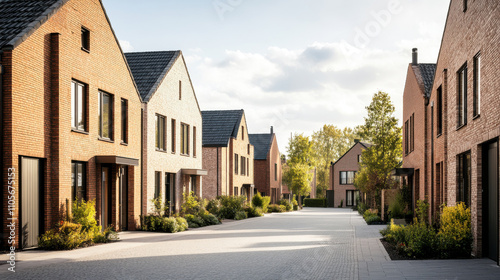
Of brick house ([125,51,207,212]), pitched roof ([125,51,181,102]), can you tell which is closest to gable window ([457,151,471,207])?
brick house ([125,51,207,212])

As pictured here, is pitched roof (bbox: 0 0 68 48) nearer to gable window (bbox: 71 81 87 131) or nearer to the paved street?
gable window (bbox: 71 81 87 131)

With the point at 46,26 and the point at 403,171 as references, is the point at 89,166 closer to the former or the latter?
the point at 46,26

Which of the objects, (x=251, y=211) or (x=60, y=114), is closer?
(x=60, y=114)

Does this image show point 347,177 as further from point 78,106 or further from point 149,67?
point 78,106

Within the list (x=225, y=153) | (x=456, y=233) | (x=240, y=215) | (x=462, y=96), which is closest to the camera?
(x=456, y=233)

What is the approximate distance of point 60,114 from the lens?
15109 millimetres

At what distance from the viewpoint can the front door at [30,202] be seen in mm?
13477

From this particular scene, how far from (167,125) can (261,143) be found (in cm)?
3279

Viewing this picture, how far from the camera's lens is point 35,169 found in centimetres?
1421

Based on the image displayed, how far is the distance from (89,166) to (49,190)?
8.33 feet

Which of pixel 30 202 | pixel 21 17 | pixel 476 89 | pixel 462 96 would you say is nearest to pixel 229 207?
pixel 30 202

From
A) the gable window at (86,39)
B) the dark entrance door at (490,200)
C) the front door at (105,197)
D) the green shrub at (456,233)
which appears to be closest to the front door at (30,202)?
the front door at (105,197)

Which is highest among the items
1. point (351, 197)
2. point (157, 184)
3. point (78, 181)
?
point (78, 181)

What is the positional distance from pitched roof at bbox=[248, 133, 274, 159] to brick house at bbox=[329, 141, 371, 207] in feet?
52.1
